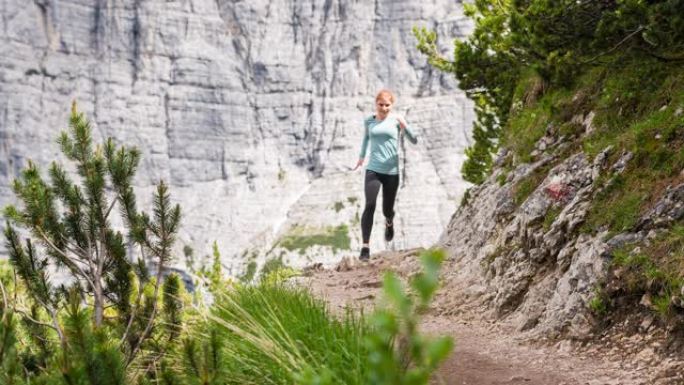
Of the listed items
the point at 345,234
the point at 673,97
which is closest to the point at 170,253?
the point at 673,97

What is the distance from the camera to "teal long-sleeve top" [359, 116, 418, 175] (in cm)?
1330

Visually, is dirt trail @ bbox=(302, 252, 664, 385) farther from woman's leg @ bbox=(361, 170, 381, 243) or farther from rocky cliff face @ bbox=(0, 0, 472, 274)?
rocky cliff face @ bbox=(0, 0, 472, 274)

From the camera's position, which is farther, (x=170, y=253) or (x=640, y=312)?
(x=170, y=253)

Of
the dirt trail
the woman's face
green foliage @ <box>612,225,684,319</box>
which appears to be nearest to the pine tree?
the dirt trail

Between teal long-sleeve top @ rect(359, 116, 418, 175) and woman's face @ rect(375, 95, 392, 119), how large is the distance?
135 mm

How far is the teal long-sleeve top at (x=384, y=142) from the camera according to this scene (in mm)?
13305

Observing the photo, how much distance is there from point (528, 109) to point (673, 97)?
506 centimetres

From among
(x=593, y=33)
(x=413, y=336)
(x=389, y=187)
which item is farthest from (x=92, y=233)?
(x=389, y=187)

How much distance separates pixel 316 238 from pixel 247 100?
3729 centimetres

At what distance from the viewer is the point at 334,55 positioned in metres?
169

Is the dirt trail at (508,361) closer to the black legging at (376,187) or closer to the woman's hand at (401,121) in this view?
the black legging at (376,187)

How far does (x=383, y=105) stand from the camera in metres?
13.1

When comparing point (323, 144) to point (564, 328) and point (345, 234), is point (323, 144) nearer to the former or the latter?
point (345, 234)

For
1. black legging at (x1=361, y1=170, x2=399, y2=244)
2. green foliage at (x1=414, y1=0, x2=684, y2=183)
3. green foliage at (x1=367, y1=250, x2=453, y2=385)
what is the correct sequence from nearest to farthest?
green foliage at (x1=367, y1=250, x2=453, y2=385) → green foliage at (x1=414, y1=0, x2=684, y2=183) → black legging at (x1=361, y1=170, x2=399, y2=244)
